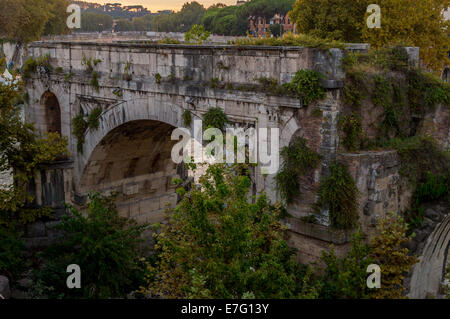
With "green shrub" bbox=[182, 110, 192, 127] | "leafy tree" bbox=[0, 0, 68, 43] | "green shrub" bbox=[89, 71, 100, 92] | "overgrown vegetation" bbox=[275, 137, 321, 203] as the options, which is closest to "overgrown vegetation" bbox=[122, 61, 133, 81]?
"green shrub" bbox=[89, 71, 100, 92]

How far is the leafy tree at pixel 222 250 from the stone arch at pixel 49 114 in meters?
11.4

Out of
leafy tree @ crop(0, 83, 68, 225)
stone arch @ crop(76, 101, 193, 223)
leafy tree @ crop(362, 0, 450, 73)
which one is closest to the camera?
leafy tree @ crop(0, 83, 68, 225)

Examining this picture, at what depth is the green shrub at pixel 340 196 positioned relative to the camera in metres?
10.6

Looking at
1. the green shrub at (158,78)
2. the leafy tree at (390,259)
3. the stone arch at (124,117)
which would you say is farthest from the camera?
the green shrub at (158,78)

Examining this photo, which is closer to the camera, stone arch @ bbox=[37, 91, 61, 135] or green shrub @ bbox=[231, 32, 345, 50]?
green shrub @ bbox=[231, 32, 345, 50]

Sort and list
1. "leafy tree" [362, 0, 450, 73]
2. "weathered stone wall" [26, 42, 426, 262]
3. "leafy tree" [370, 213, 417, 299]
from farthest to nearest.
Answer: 1. "leafy tree" [362, 0, 450, 73]
2. "weathered stone wall" [26, 42, 426, 262]
3. "leafy tree" [370, 213, 417, 299]

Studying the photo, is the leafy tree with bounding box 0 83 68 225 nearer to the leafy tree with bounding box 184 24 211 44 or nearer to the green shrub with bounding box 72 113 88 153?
the green shrub with bounding box 72 113 88 153

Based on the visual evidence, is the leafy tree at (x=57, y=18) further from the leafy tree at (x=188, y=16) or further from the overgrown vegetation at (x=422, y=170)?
the overgrown vegetation at (x=422, y=170)

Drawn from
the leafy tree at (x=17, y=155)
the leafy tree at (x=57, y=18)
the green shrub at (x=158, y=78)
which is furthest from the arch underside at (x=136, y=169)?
the leafy tree at (x=57, y=18)

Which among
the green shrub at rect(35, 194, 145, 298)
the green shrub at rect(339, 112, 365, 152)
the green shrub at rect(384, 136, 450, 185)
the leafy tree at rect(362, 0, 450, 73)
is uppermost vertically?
the leafy tree at rect(362, 0, 450, 73)

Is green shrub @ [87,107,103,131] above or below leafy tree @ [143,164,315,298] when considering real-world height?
above

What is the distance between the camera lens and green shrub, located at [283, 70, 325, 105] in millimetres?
10664

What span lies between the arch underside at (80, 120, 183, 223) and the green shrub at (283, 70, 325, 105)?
663 centimetres

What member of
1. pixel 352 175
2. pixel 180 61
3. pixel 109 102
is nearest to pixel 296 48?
pixel 352 175
